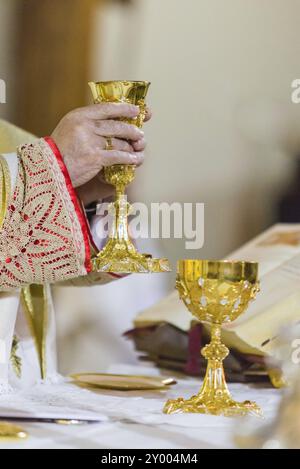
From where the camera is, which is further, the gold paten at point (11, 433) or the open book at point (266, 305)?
the open book at point (266, 305)

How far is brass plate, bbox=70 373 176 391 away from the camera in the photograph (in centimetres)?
113

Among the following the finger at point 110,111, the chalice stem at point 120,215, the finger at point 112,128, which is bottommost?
the chalice stem at point 120,215

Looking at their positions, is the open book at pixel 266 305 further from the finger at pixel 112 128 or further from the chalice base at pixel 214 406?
the finger at pixel 112 128

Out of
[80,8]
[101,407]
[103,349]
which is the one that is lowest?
[103,349]

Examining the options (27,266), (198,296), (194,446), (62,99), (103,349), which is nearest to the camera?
(194,446)

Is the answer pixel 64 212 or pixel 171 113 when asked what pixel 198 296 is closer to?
pixel 64 212

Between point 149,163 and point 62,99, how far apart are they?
0.61 metres

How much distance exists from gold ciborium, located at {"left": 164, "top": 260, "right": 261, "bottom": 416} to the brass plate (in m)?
0.17

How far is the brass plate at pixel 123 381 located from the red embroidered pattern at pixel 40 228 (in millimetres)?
172

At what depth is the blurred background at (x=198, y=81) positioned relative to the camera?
122 inches

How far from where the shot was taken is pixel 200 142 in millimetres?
3676

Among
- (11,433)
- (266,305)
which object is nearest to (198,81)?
(266,305)

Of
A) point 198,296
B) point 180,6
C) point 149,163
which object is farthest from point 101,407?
point 180,6

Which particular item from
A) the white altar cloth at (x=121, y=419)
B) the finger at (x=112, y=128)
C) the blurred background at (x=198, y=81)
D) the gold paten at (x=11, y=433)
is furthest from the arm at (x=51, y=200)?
the blurred background at (x=198, y=81)
